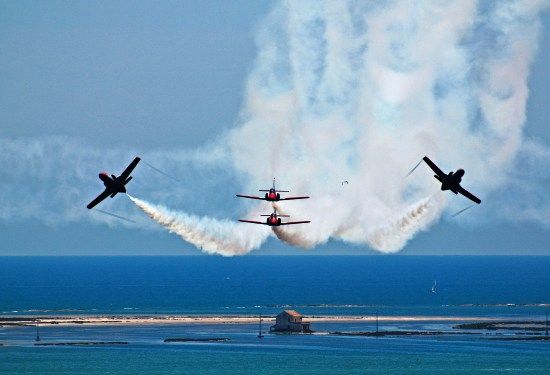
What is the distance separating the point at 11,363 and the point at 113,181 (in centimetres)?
5883

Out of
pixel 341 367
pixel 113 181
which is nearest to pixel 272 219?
pixel 113 181

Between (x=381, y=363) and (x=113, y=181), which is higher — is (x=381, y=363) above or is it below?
below

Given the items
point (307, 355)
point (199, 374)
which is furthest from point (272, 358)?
point (199, 374)

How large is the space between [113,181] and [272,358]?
64.7 meters

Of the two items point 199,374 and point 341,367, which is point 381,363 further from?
point 199,374

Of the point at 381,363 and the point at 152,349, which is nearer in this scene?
the point at 381,363

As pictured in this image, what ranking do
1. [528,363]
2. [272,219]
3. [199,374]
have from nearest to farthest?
[272,219], [199,374], [528,363]

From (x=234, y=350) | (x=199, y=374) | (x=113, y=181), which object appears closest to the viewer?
(x=113, y=181)

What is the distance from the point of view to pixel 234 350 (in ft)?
631

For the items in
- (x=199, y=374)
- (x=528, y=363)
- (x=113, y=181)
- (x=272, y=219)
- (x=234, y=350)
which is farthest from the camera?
(x=234, y=350)

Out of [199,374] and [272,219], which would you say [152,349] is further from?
[272,219]

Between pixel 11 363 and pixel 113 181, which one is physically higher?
pixel 113 181

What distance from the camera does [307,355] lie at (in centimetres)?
18762

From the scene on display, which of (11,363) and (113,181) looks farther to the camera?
(11,363)
